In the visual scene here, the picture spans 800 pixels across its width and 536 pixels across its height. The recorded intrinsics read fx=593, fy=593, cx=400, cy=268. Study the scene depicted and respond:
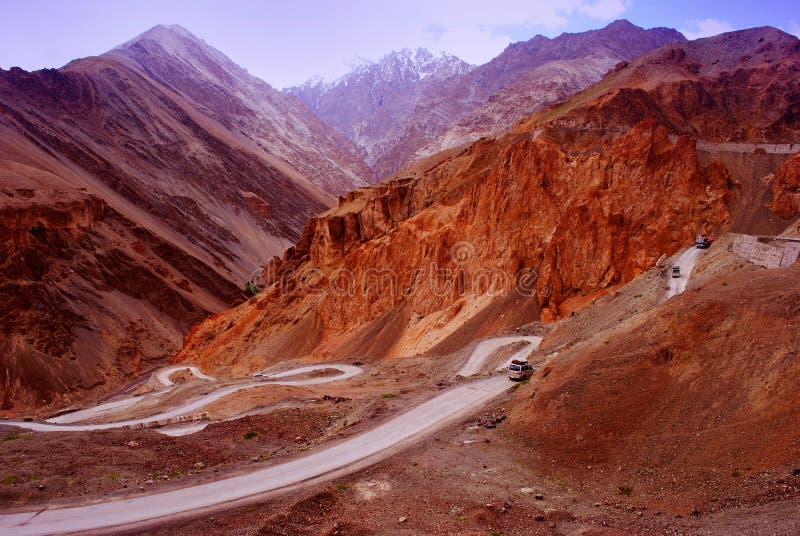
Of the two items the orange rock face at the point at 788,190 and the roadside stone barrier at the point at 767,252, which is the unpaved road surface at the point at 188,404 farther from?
the orange rock face at the point at 788,190

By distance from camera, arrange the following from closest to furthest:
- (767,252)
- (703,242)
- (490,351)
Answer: (767,252) → (490,351) → (703,242)

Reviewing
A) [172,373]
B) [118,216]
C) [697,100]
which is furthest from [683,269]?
[118,216]

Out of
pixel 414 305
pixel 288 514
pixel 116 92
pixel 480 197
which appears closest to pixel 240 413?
pixel 288 514

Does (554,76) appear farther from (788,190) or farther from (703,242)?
(703,242)

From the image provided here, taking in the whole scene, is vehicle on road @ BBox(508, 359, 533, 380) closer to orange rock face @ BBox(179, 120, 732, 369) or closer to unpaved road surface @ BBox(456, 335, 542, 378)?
unpaved road surface @ BBox(456, 335, 542, 378)

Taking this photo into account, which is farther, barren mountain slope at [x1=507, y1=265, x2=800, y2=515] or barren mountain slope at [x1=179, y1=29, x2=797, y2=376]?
barren mountain slope at [x1=179, y1=29, x2=797, y2=376]

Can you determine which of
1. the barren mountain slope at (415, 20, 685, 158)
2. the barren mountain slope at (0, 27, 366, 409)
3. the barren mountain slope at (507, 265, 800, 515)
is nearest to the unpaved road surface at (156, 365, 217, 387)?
the barren mountain slope at (0, 27, 366, 409)

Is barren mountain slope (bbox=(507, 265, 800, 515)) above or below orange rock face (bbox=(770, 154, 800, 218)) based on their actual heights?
below
